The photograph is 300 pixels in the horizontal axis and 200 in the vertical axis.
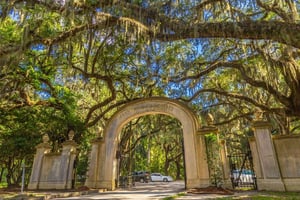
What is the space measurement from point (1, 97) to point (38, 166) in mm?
3304

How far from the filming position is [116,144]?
35.1 feet

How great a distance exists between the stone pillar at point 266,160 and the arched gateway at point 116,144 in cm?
195

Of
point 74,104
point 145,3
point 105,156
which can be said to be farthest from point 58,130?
point 145,3

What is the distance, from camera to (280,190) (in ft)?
24.3

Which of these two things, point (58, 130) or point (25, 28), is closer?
point (25, 28)

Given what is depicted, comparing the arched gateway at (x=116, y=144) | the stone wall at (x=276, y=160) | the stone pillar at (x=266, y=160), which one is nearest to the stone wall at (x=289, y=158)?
the stone wall at (x=276, y=160)

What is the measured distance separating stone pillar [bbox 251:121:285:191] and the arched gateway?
1.95 meters

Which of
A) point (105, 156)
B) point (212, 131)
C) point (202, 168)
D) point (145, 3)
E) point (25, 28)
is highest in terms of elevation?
point (145, 3)

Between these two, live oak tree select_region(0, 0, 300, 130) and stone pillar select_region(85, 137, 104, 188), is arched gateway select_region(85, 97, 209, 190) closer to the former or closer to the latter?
stone pillar select_region(85, 137, 104, 188)

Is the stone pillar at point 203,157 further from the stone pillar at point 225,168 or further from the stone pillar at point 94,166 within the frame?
the stone pillar at point 94,166

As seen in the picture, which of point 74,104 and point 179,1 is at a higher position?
point 179,1

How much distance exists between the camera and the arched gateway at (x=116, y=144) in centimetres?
915

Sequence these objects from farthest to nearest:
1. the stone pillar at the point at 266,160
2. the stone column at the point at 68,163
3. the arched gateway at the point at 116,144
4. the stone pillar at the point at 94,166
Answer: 1. the stone pillar at the point at 94,166
2. the stone column at the point at 68,163
3. the arched gateway at the point at 116,144
4. the stone pillar at the point at 266,160

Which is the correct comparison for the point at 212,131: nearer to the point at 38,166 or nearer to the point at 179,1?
the point at 179,1
